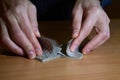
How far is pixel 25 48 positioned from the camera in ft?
2.68

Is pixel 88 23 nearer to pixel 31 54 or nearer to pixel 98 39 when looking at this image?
pixel 98 39

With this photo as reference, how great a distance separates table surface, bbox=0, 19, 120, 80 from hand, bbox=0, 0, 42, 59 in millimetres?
29

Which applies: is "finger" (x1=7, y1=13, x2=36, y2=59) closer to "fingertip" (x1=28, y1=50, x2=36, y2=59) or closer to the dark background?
"fingertip" (x1=28, y1=50, x2=36, y2=59)

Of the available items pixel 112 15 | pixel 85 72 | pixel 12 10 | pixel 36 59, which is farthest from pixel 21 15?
pixel 112 15

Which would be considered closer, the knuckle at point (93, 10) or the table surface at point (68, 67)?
the table surface at point (68, 67)

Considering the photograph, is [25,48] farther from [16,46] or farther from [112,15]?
[112,15]

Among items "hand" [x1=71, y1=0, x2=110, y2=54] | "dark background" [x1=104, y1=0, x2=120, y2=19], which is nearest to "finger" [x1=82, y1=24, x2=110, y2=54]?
"hand" [x1=71, y1=0, x2=110, y2=54]

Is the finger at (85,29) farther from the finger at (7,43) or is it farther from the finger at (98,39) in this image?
the finger at (7,43)

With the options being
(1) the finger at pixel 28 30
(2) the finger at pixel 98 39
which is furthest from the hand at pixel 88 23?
(1) the finger at pixel 28 30

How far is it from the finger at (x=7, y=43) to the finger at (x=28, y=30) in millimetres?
43

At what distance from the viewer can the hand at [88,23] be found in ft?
2.80

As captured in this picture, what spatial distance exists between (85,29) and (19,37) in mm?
202

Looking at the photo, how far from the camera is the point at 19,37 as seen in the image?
82 centimetres

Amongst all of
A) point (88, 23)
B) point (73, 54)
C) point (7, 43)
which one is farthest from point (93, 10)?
point (7, 43)
